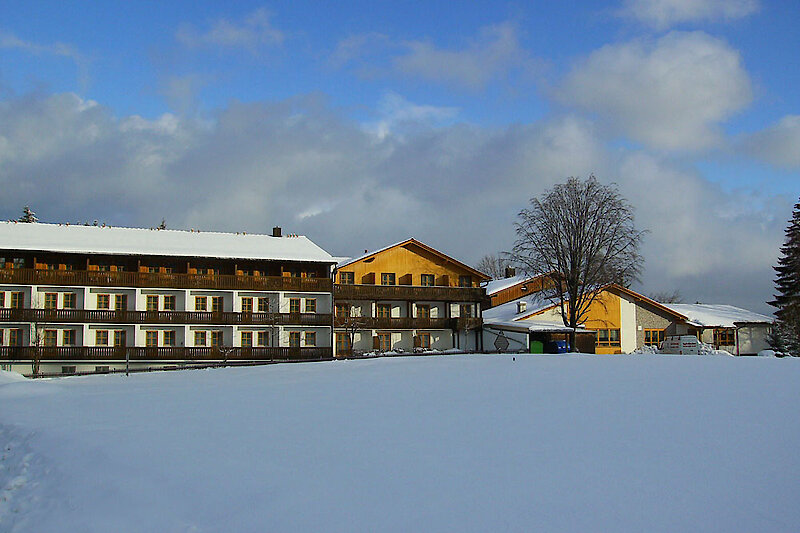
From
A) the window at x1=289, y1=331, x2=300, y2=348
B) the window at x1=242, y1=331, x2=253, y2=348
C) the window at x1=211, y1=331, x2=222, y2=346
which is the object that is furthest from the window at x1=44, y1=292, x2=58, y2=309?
the window at x1=289, y1=331, x2=300, y2=348

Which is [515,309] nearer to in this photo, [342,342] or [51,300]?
[342,342]

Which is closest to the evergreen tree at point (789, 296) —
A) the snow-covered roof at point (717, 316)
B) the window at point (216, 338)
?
the snow-covered roof at point (717, 316)

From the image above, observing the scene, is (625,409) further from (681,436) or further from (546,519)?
(546,519)

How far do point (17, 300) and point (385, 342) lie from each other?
2567 centimetres

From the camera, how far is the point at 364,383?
25.9 m

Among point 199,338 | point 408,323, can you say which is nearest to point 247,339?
point 199,338

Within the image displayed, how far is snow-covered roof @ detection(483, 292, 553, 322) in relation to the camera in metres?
58.2

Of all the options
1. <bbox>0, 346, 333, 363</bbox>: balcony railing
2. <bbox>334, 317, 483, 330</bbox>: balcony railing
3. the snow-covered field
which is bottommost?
the snow-covered field

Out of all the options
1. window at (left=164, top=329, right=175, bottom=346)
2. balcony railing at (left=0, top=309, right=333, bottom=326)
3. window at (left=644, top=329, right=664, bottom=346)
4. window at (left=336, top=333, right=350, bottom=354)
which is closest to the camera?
balcony railing at (left=0, top=309, right=333, bottom=326)

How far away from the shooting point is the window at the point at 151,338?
48531mm

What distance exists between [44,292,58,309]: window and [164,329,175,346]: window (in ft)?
23.6

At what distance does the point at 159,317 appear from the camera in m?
48.2

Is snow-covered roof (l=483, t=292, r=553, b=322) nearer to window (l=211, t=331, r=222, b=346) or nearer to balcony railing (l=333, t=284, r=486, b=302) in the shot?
balcony railing (l=333, t=284, r=486, b=302)

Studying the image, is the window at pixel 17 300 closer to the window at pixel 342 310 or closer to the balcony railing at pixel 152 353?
the balcony railing at pixel 152 353
